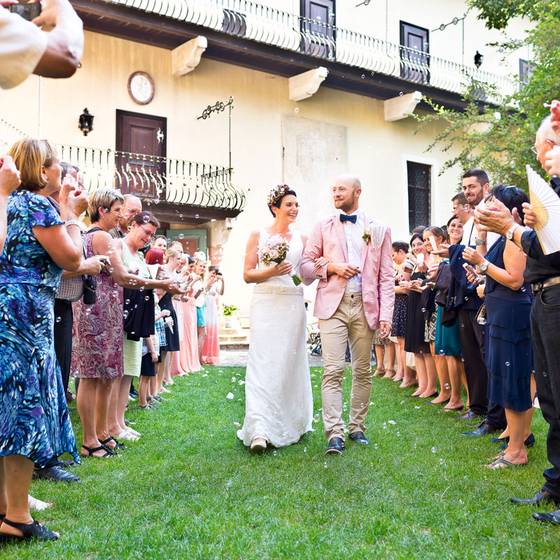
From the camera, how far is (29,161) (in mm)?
3820

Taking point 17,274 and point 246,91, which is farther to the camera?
point 246,91

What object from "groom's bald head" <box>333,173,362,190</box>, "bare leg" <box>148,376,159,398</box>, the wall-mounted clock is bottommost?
"bare leg" <box>148,376,159,398</box>

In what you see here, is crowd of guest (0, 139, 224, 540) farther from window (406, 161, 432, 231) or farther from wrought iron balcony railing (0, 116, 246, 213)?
window (406, 161, 432, 231)

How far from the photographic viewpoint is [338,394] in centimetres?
599

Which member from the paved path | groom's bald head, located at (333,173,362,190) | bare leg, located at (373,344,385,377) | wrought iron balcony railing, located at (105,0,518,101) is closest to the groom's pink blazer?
groom's bald head, located at (333,173,362,190)

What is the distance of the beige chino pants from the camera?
5.94m

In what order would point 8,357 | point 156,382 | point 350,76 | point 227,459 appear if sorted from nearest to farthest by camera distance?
point 8,357 < point 227,459 < point 156,382 < point 350,76

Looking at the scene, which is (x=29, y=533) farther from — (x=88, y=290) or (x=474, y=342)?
(x=474, y=342)

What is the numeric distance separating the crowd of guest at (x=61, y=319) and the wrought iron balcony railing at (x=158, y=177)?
9.50m

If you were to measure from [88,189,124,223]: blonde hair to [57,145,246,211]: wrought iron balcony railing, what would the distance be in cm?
1150

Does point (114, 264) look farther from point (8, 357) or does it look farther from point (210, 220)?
point (210, 220)

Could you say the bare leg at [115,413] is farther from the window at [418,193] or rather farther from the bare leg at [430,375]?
the window at [418,193]

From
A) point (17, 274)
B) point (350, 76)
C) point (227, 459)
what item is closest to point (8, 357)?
point (17, 274)

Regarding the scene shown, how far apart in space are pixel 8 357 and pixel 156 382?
18.6ft
